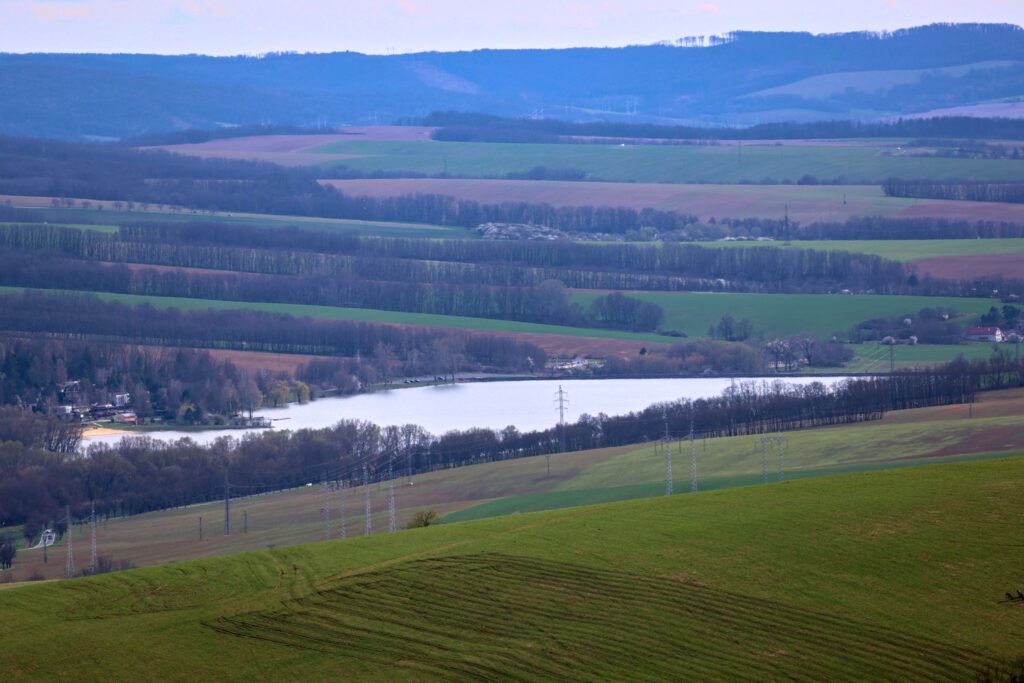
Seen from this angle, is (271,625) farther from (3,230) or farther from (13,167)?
(13,167)

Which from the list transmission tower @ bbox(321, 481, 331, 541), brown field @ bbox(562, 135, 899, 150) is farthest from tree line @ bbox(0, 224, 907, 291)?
brown field @ bbox(562, 135, 899, 150)

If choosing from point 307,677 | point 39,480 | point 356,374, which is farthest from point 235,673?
point 356,374

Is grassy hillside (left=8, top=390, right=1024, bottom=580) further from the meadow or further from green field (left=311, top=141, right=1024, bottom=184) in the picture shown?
green field (left=311, top=141, right=1024, bottom=184)

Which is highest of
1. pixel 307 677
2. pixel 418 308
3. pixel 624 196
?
pixel 624 196

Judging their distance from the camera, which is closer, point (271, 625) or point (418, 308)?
point (271, 625)

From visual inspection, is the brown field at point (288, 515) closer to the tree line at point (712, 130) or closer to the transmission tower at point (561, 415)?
the transmission tower at point (561, 415)
